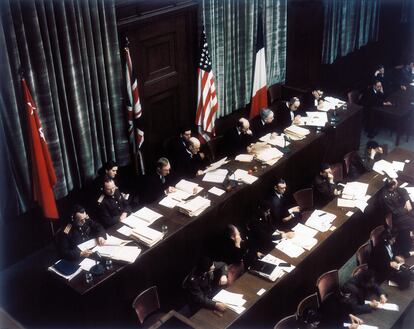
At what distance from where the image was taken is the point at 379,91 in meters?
12.4

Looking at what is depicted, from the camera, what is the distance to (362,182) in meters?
9.38

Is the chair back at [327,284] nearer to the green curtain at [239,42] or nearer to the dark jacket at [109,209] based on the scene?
the dark jacket at [109,209]

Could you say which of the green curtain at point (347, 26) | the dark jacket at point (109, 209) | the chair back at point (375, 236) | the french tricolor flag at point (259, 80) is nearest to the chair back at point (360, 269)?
the chair back at point (375, 236)

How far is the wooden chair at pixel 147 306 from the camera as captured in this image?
6707mm

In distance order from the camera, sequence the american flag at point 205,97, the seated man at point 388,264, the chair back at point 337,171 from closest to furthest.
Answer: the seated man at point 388,264, the american flag at point 205,97, the chair back at point 337,171

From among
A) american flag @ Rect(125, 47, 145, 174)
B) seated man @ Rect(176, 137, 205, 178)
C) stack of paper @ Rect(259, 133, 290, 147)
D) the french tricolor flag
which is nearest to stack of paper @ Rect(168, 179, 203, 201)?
seated man @ Rect(176, 137, 205, 178)

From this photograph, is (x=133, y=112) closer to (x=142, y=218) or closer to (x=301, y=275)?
(x=142, y=218)

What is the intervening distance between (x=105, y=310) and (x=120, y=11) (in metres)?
4.11

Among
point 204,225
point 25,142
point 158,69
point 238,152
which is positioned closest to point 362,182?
point 238,152

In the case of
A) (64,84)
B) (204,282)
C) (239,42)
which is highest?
(64,84)

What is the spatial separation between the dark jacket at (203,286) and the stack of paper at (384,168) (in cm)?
383

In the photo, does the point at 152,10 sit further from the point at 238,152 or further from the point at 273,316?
the point at 273,316

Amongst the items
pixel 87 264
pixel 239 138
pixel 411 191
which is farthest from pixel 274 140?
pixel 87 264

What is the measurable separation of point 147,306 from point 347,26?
340 inches
